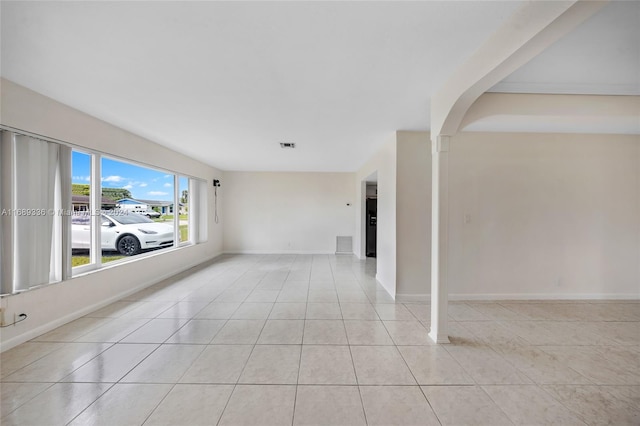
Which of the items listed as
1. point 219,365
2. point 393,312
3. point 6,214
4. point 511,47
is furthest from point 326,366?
point 6,214

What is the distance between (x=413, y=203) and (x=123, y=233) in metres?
4.55

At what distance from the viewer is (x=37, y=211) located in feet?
8.37

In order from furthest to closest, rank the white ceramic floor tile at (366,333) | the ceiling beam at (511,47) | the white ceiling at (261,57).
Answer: the white ceramic floor tile at (366,333) < the white ceiling at (261,57) < the ceiling beam at (511,47)

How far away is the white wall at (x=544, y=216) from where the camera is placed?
3615 mm

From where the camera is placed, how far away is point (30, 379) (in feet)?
6.26

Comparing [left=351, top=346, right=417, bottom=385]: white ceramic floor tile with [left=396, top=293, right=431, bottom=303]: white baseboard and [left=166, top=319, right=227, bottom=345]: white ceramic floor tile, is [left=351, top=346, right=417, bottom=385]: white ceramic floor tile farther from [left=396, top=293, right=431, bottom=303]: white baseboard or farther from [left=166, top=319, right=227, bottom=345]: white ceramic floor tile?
[left=166, top=319, right=227, bottom=345]: white ceramic floor tile

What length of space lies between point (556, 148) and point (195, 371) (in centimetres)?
529

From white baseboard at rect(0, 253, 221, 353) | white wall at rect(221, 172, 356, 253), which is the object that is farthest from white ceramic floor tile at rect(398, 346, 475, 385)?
white wall at rect(221, 172, 356, 253)

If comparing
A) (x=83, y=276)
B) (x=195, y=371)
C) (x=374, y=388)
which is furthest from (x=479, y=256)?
(x=83, y=276)

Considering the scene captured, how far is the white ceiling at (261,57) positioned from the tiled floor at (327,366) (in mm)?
2502

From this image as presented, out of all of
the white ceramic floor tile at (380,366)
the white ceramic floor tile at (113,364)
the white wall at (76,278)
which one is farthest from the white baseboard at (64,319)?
the white ceramic floor tile at (380,366)

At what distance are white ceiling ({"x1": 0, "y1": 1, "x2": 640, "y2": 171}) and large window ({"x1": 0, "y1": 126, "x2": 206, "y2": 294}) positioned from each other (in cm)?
72

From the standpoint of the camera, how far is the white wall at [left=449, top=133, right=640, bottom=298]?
362cm

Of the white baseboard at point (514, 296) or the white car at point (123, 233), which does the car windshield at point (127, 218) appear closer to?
the white car at point (123, 233)
